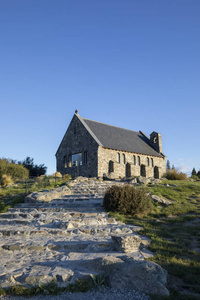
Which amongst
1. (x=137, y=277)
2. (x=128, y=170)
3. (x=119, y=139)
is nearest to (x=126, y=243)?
(x=137, y=277)

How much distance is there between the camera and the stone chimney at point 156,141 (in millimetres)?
35531

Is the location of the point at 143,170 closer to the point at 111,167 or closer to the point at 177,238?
the point at 111,167

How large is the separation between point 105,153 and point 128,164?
3.80 meters

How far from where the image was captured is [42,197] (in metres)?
12.2

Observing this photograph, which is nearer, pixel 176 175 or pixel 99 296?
pixel 99 296

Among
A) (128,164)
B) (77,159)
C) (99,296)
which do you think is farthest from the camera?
(77,159)

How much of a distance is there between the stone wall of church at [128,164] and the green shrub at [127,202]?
1502 cm

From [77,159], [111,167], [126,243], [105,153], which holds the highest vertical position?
[105,153]

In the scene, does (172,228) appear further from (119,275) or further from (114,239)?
(119,275)

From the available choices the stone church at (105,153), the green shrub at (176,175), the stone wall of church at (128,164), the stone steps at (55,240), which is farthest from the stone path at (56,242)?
the green shrub at (176,175)

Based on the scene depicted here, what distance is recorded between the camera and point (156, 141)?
118 ft

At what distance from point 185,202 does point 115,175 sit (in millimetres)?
14905

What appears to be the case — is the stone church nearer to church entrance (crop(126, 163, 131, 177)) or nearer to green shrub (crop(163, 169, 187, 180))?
church entrance (crop(126, 163, 131, 177))

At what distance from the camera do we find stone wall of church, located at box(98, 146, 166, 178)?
2711 centimetres
